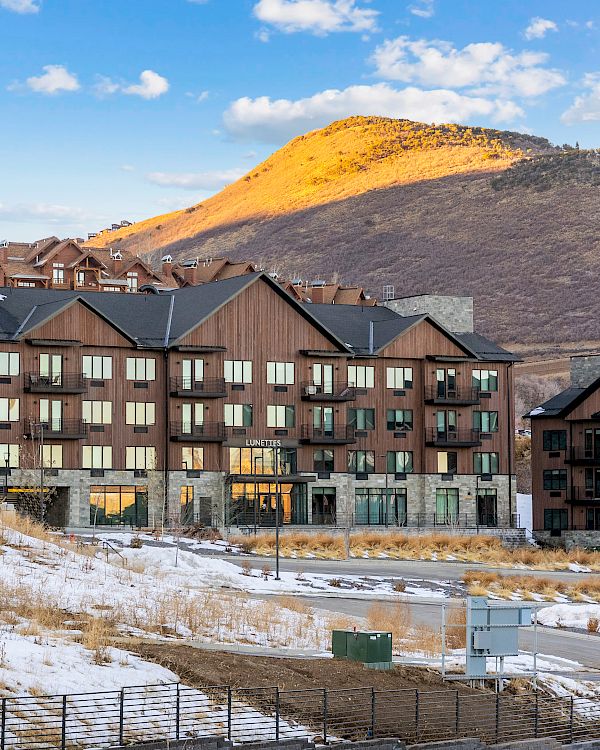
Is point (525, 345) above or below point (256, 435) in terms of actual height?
above

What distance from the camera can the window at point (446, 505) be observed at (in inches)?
3760

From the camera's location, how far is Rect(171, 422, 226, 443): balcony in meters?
87.8

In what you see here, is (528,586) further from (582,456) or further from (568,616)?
(582,456)

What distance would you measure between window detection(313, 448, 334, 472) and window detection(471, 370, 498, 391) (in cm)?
1179

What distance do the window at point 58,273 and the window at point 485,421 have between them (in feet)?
196

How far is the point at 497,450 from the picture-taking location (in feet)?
323

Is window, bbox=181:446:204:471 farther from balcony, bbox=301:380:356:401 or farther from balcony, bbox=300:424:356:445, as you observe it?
balcony, bbox=301:380:356:401

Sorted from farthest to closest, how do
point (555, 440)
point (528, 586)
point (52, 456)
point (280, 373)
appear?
point (555, 440)
point (280, 373)
point (52, 456)
point (528, 586)

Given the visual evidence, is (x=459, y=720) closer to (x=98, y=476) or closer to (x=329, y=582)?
(x=329, y=582)

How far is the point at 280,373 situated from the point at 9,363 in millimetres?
17283

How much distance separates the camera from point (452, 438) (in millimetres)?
96500

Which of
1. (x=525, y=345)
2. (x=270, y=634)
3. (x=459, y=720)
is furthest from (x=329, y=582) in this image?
(x=525, y=345)

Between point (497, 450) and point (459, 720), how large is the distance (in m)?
71.4

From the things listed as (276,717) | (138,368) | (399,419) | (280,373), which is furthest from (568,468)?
(276,717)
